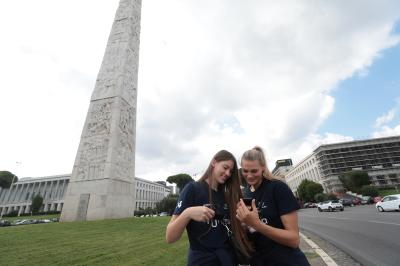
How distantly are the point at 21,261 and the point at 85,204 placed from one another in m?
13.7

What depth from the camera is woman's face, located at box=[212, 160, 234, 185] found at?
2070 millimetres

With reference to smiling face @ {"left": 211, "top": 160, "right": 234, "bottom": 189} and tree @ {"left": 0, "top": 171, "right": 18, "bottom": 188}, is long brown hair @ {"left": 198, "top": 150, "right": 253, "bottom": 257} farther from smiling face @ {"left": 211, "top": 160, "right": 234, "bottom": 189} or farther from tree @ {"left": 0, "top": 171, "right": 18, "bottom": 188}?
tree @ {"left": 0, "top": 171, "right": 18, "bottom": 188}

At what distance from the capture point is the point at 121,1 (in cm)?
2622

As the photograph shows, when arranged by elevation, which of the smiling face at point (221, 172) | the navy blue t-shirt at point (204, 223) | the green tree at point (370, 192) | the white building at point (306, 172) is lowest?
the navy blue t-shirt at point (204, 223)

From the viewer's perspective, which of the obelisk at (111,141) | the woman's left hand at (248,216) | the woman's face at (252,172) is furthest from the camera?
the obelisk at (111,141)

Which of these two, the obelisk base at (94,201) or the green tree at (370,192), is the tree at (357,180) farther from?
the obelisk base at (94,201)

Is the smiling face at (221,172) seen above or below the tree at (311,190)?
below

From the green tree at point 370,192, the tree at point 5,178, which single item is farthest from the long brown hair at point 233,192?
the tree at point 5,178

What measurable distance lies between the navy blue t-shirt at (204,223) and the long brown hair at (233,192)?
0.18 feet

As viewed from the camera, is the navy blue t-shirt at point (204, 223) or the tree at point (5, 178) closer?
the navy blue t-shirt at point (204, 223)

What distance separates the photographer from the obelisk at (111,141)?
735 inches

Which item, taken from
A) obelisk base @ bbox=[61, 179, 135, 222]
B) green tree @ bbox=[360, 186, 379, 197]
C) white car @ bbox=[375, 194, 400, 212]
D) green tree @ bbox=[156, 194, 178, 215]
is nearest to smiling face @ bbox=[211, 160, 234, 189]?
obelisk base @ bbox=[61, 179, 135, 222]

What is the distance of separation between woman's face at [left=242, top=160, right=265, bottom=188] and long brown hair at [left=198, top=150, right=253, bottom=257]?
130 mm

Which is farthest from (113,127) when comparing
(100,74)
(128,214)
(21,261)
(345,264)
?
(345,264)
